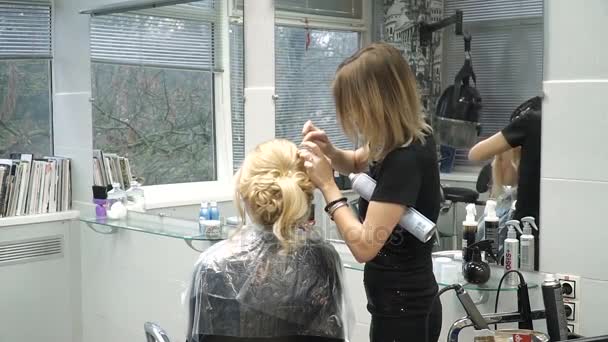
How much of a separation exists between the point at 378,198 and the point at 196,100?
1.68 metres

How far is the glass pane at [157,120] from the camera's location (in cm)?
316

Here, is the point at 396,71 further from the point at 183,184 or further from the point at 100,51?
the point at 100,51

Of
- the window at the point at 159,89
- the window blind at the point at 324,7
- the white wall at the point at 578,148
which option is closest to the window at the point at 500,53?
the white wall at the point at 578,148

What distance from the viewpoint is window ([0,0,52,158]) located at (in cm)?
351

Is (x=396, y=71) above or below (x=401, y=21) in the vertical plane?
below

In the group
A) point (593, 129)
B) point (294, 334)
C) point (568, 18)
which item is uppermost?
point (568, 18)

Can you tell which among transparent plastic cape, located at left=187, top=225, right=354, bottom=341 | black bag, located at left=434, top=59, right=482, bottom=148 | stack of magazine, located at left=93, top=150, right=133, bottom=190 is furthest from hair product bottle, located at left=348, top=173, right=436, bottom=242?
stack of magazine, located at left=93, top=150, right=133, bottom=190

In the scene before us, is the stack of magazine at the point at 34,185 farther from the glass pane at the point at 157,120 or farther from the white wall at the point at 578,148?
the white wall at the point at 578,148

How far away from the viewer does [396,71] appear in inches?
68.4

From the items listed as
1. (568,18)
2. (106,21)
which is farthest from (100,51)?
(568,18)

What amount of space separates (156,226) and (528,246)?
5.45 ft

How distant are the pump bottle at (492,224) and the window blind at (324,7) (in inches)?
34.1

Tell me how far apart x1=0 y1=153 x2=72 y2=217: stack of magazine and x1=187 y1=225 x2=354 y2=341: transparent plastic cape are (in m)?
1.89

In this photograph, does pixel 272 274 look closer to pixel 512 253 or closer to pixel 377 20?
pixel 512 253
